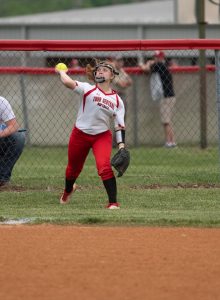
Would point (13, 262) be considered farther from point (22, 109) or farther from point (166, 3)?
point (166, 3)

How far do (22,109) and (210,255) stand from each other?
954 cm

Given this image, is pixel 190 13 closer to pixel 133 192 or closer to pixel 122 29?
pixel 122 29

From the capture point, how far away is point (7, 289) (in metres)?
7.08

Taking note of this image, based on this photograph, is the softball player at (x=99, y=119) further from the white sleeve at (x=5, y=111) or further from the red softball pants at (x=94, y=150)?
the white sleeve at (x=5, y=111)

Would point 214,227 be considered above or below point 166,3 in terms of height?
below

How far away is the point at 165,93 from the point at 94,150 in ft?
23.6

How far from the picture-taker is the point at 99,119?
10914 millimetres

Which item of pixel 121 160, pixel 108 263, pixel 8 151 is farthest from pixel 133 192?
pixel 108 263

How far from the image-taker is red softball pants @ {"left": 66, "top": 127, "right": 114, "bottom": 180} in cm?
1080

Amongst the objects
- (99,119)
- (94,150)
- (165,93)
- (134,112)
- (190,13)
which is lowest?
(134,112)

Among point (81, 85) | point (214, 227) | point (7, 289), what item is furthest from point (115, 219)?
point (7, 289)

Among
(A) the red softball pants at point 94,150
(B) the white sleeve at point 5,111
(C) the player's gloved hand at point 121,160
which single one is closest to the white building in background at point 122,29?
(B) the white sleeve at point 5,111

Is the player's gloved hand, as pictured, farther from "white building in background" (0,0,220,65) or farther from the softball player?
"white building in background" (0,0,220,65)

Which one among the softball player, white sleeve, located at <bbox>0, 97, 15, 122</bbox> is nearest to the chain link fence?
white sleeve, located at <bbox>0, 97, 15, 122</bbox>
